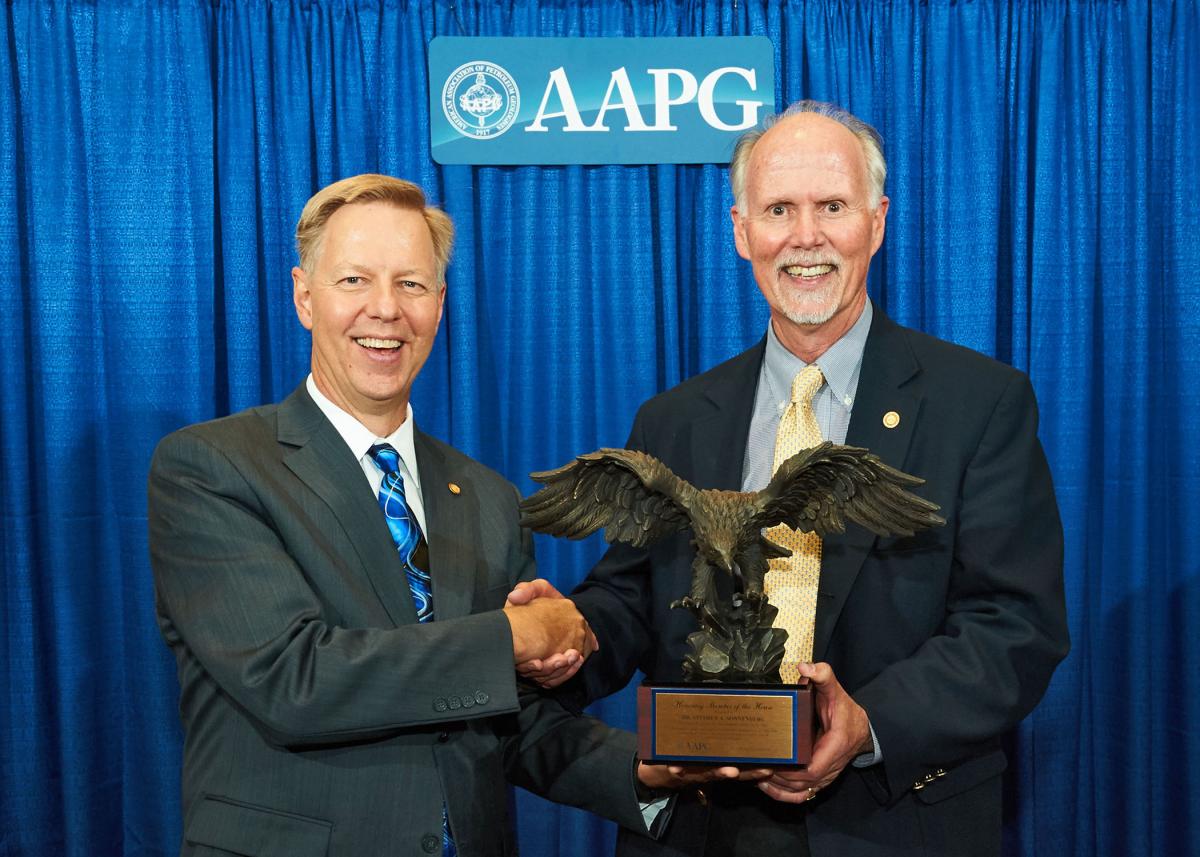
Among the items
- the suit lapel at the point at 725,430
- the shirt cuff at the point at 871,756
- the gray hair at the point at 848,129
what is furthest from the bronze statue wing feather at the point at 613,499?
the gray hair at the point at 848,129

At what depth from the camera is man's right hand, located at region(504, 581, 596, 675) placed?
7.00ft

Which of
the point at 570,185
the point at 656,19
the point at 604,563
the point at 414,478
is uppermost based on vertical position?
the point at 656,19

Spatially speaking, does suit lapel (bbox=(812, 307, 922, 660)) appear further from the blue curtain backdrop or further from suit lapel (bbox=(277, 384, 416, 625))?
the blue curtain backdrop

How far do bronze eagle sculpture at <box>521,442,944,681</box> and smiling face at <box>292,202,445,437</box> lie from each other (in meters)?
0.45

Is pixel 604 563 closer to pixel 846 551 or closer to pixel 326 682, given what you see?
pixel 846 551

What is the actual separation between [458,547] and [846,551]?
2.36ft

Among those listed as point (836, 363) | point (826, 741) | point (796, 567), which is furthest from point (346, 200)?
point (826, 741)

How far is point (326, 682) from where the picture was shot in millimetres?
1986

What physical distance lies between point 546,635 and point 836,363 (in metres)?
0.75

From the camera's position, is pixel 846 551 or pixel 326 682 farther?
pixel 846 551

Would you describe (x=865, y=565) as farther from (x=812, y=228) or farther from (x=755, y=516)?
(x=812, y=228)

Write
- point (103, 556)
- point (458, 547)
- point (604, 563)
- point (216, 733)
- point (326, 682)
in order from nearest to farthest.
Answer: point (326, 682), point (216, 733), point (458, 547), point (604, 563), point (103, 556)

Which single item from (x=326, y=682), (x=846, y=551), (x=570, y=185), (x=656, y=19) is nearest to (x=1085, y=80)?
(x=656, y=19)

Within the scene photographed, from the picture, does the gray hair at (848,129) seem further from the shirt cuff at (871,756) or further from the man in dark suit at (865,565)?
the shirt cuff at (871,756)
